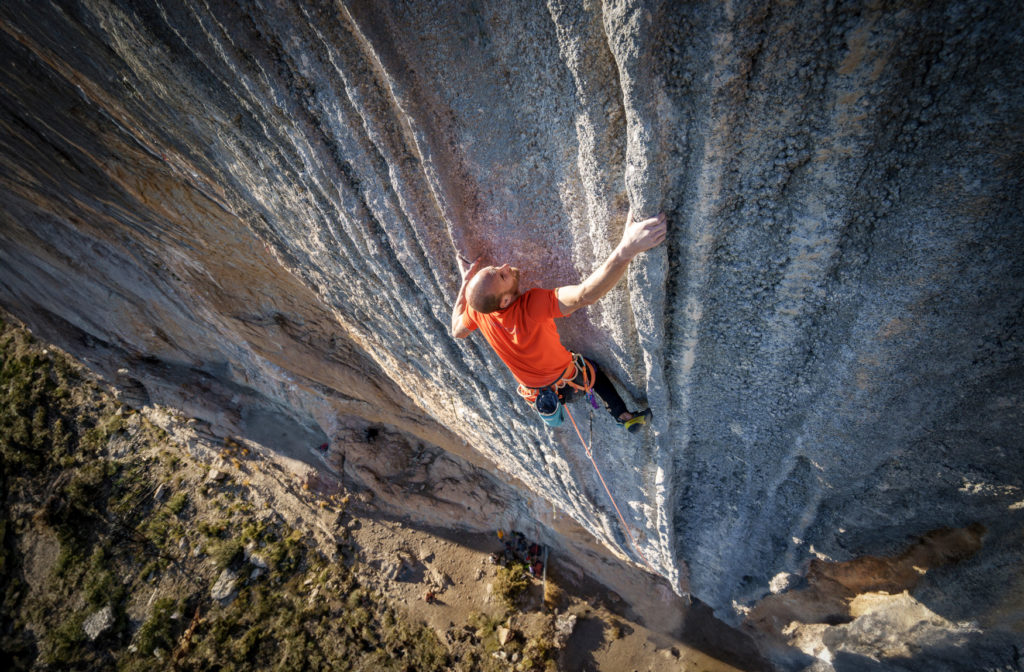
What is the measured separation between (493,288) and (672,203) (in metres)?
0.71

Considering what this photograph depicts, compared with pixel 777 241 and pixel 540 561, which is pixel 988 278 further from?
pixel 540 561

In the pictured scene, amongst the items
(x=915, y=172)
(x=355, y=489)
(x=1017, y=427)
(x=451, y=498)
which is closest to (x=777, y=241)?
(x=915, y=172)

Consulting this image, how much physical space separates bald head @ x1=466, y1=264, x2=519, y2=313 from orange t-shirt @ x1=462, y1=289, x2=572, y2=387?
6 centimetres

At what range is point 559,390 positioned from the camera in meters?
2.23

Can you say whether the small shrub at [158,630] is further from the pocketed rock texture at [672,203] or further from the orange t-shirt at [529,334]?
the orange t-shirt at [529,334]

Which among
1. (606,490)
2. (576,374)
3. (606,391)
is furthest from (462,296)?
(606,490)

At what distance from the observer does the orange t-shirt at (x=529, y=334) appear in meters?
1.67

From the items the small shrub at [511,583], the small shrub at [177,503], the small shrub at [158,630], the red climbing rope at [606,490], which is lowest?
the small shrub at [158,630]

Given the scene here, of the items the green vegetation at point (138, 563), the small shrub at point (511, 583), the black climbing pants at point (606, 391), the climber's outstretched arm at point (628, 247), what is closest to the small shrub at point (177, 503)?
the green vegetation at point (138, 563)

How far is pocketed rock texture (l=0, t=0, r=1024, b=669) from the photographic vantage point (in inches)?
39.5

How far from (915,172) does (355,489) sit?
7.62 metres

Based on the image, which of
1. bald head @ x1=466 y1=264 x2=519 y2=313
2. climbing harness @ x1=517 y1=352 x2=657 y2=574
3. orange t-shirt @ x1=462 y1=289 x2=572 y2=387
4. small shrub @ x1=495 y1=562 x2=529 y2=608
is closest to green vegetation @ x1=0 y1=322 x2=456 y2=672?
small shrub @ x1=495 y1=562 x2=529 y2=608

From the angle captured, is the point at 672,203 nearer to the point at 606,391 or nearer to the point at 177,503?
the point at 606,391

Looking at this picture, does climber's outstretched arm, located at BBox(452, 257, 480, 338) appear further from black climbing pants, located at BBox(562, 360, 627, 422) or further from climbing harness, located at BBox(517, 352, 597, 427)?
black climbing pants, located at BBox(562, 360, 627, 422)
